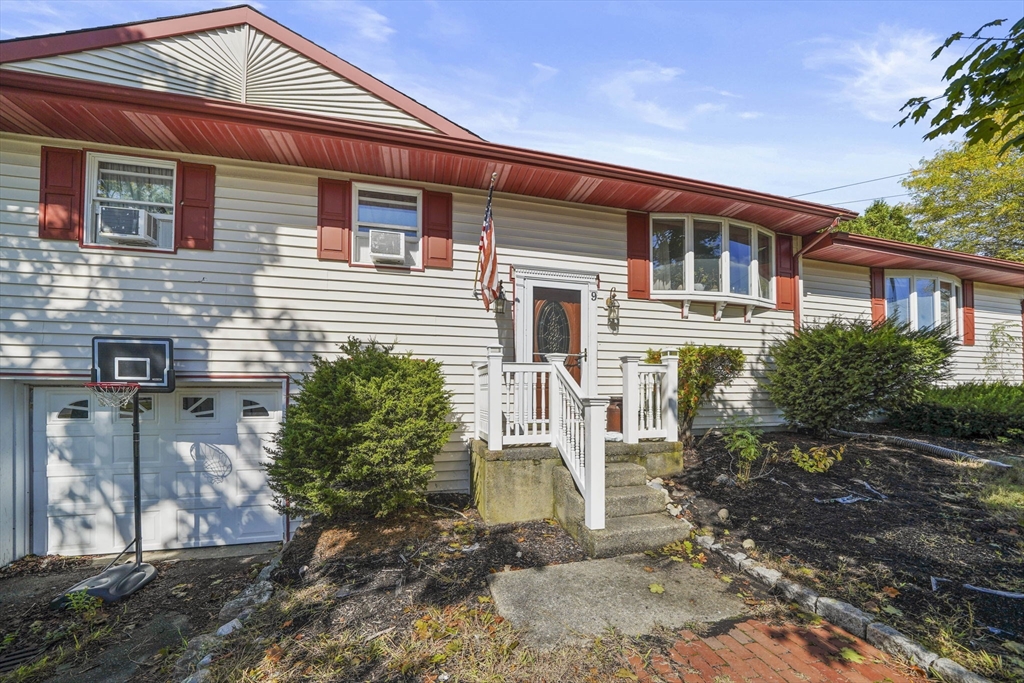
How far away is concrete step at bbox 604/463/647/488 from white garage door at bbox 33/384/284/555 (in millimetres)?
3898

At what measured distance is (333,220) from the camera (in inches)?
209

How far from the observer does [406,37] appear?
5922mm

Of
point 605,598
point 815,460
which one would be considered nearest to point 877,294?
point 815,460

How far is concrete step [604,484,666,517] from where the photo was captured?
13.8ft

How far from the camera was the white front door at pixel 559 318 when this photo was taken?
19.4 feet

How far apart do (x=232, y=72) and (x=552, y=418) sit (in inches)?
233

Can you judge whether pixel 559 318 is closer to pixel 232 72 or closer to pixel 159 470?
pixel 159 470

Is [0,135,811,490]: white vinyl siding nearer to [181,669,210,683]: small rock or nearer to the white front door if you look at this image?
the white front door

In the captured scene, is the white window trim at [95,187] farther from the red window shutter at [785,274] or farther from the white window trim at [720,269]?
the red window shutter at [785,274]

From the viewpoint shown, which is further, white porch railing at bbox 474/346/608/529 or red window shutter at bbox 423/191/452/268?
red window shutter at bbox 423/191/452/268

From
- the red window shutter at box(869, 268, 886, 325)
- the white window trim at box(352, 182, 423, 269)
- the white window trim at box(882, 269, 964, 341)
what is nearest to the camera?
the white window trim at box(352, 182, 423, 269)

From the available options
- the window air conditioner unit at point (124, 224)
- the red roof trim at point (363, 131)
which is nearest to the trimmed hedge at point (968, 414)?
the red roof trim at point (363, 131)

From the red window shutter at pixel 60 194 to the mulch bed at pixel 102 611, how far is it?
11.5 feet

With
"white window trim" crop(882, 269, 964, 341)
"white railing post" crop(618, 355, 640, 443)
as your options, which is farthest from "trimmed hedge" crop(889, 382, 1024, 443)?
"white railing post" crop(618, 355, 640, 443)
